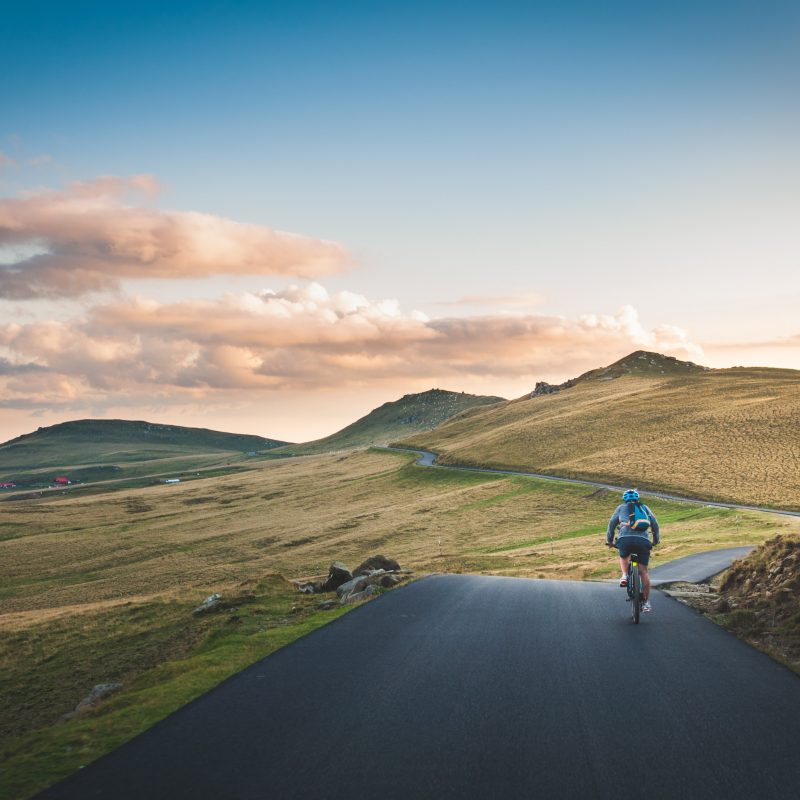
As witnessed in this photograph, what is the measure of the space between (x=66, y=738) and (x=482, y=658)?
679cm

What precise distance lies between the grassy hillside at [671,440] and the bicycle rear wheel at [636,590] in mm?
48118

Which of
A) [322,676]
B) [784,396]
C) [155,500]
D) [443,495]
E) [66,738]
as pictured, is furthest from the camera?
[155,500]

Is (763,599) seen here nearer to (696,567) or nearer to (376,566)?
(696,567)

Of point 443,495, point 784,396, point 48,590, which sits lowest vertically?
point 48,590

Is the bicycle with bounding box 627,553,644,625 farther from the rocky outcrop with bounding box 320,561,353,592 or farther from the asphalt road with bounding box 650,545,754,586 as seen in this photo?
the rocky outcrop with bounding box 320,561,353,592

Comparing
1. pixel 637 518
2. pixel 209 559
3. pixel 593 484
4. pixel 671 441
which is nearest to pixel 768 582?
pixel 637 518

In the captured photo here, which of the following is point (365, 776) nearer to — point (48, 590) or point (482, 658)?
point (482, 658)

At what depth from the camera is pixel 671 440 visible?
314 feet

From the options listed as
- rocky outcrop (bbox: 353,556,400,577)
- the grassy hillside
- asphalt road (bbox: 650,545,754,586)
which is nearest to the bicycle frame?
asphalt road (bbox: 650,545,754,586)

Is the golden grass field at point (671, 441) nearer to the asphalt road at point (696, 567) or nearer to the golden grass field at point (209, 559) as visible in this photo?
the golden grass field at point (209, 559)

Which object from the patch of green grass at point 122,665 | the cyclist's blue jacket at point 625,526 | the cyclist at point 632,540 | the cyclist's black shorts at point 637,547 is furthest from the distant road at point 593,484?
the patch of green grass at point 122,665

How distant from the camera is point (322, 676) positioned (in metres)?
11.5

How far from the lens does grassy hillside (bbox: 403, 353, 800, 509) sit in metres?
70.4

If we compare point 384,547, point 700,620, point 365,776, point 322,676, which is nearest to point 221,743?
point 365,776
